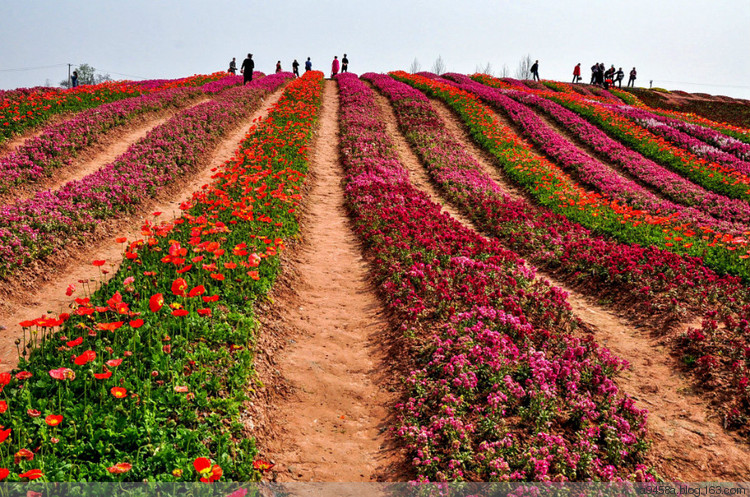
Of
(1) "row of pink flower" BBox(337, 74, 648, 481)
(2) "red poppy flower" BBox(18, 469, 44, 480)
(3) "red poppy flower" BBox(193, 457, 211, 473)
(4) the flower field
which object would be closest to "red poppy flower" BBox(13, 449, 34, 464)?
(4) the flower field

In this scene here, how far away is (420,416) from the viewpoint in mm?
5965

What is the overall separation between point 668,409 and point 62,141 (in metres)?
20.5

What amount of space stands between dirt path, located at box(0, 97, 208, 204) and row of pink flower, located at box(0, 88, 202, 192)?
20cm

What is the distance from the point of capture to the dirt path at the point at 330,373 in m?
5.42

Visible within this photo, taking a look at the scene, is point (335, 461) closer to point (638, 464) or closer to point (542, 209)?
point (638, 464)

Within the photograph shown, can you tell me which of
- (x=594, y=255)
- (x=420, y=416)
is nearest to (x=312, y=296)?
(x=420, y=416)

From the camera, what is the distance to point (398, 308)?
856 centimetres

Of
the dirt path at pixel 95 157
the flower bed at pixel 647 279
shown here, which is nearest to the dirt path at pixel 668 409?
the flower bed at pixel 647 279

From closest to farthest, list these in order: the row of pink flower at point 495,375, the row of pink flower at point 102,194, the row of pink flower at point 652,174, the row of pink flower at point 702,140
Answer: the row of pink flower at point 495,375 → the row of pink flower at point 102,194 → the row of pink flower at point 652,174 → the row of pink flower at point 702,140

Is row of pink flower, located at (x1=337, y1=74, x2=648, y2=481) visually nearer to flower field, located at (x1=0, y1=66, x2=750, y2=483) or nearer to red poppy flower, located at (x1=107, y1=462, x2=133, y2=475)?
flower field, located at (x1=0, y1=66, x2=750, y2=483)

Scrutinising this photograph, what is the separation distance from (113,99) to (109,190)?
63.8ft

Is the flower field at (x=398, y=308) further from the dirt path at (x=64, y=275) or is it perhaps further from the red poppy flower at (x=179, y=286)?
the dirt path at (x=64, y=275)

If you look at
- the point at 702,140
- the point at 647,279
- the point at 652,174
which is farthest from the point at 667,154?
the point at 647,279

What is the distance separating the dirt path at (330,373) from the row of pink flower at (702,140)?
20715 mm
